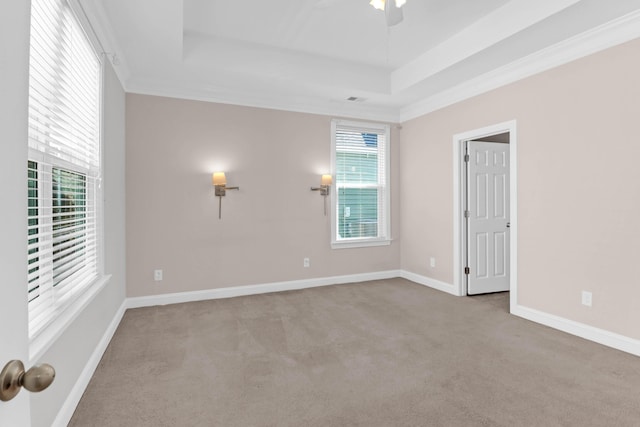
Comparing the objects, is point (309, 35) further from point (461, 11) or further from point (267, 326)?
point (267, 326)

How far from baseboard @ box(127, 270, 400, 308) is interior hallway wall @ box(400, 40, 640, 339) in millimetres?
2106

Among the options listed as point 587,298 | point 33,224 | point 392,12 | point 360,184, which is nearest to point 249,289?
point 360,184

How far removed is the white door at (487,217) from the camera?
14.5ft

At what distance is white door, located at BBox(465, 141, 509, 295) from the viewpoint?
442 cm

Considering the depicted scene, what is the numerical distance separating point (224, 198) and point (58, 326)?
2.72 metres

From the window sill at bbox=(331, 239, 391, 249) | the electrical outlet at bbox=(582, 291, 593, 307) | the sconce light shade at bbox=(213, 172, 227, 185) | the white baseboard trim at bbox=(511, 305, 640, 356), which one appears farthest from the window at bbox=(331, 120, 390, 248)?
the electrical outlet at bbox=(582, 291, 593, 307)

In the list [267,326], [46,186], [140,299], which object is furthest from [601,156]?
[140,299]

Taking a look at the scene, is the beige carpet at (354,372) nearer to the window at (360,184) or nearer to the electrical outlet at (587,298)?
the electrical outlet at (587,298)

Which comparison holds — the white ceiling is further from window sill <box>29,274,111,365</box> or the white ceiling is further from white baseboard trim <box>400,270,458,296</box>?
white baseboard trim <box>400,270,458,296</box>

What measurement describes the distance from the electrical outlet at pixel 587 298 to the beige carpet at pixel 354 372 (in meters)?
0.33

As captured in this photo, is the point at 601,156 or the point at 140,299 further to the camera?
the point at 140,299

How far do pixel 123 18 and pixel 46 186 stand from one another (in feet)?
5.50

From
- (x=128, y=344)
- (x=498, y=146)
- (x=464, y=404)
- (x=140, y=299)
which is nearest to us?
(x=464, y=404)

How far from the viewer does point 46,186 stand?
180 cm
